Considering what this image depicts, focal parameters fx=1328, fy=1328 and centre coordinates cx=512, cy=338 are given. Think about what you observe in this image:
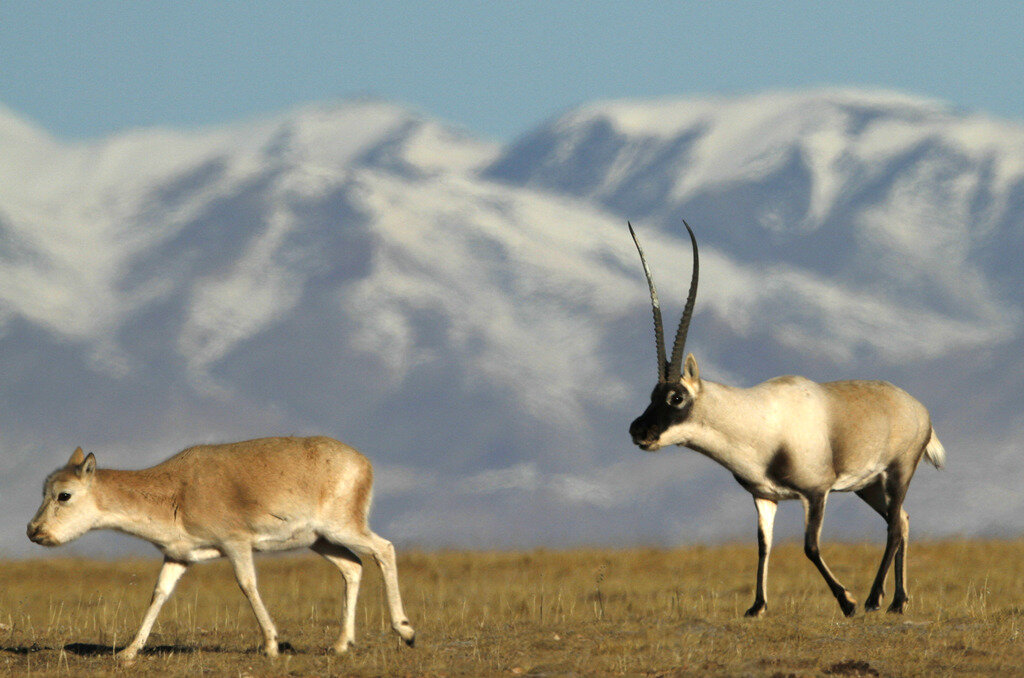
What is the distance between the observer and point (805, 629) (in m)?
13.0

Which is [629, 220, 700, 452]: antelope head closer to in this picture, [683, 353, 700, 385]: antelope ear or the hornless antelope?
[683, 353, 700, 385]: antelope ear

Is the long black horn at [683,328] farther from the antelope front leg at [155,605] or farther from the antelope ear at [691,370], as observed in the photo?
the antelope front leg at [155,605]

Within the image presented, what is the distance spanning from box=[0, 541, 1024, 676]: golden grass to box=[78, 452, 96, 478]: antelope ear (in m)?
1.72

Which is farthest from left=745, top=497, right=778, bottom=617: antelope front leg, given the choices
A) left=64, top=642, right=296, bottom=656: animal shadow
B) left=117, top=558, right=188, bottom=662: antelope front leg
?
left=117, top=558, right=188, bottom=662: antelope front leg

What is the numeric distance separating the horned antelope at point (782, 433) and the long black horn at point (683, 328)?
0.01 m

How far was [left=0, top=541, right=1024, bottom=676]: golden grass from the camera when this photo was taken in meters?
11.7

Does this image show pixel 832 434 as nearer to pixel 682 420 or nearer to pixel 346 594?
pixel 682 420

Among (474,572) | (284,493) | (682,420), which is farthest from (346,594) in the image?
(474,572)

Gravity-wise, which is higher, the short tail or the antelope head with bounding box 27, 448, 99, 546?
the short tail

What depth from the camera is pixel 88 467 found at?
1284cm

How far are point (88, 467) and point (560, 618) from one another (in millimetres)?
5620

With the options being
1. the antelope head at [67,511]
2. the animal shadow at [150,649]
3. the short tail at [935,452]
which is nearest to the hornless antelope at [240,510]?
the antelope head at [67,511]

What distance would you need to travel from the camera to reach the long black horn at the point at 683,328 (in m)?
13.6

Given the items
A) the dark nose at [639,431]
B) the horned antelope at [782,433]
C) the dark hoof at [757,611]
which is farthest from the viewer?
the dark hoof at [757,611]
